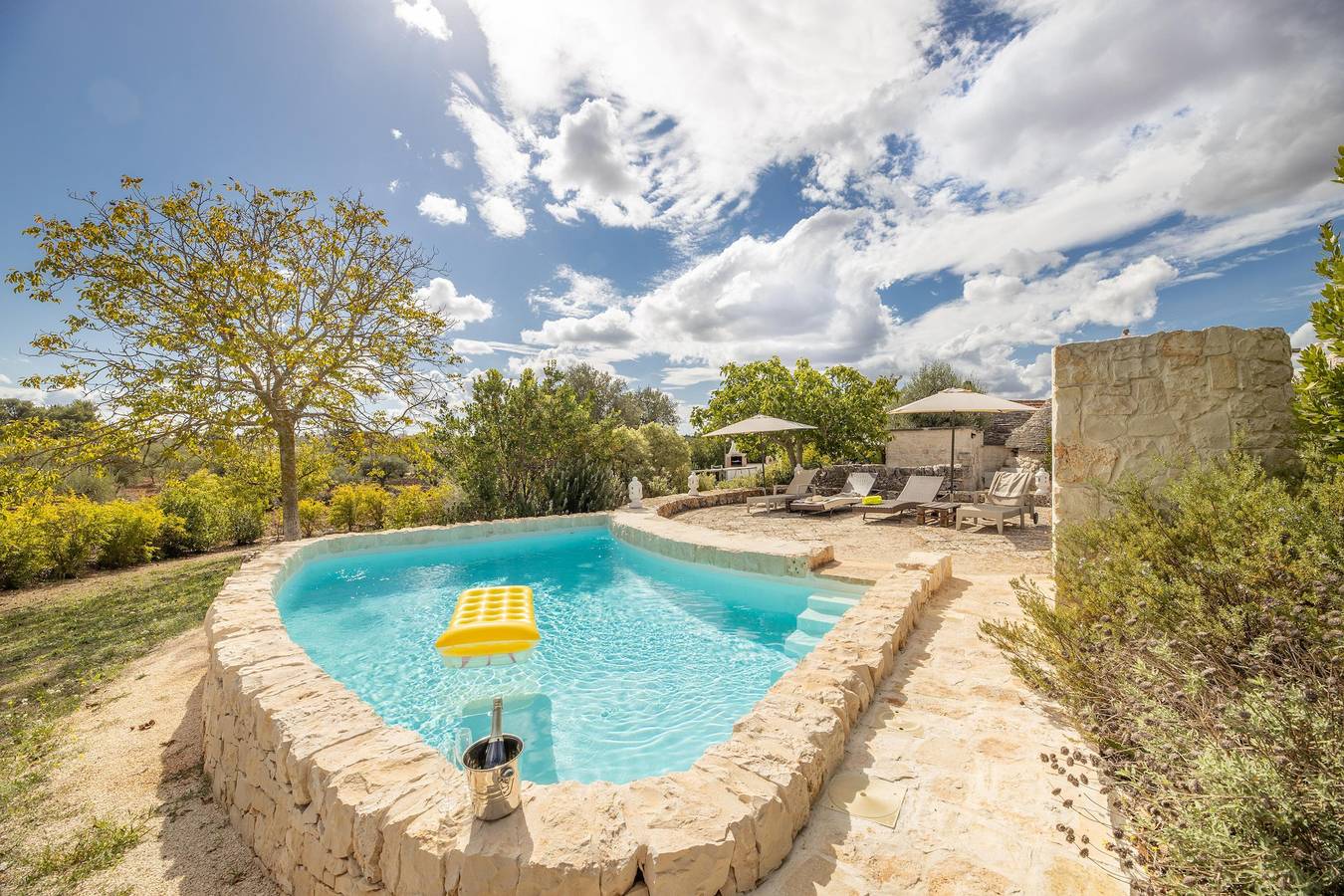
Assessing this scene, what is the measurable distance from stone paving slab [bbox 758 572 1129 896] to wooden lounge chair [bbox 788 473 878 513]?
8.22 metres

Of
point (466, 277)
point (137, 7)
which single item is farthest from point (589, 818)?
point (466, 277)

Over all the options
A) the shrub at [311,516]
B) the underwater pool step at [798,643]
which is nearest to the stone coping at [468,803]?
the underwater pool step at [798,643]

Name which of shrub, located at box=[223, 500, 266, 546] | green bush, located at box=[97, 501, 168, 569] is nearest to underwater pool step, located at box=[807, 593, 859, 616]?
shrub, located at box=[223, 500, 266, 546]

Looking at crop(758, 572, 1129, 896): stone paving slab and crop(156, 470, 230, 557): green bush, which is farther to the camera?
crop(156, 470, 230, 557): green bush

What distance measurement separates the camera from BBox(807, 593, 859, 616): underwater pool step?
6.00m

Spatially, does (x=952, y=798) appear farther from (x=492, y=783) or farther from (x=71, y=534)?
(x=71, y=534)

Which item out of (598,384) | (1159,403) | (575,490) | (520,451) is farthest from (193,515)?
(598,384)

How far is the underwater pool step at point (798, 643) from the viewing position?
5320mm

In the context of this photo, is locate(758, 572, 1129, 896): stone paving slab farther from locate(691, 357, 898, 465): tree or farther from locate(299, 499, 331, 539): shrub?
locate(691, 357, 898, 465): tree

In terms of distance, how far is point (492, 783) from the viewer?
1.89 metres

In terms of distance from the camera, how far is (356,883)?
2012 mm

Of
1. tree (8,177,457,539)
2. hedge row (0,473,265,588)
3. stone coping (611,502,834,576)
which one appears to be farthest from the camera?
tree (8,177,457,539)

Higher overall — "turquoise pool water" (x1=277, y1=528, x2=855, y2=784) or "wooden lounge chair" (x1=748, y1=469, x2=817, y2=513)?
"wooden lounge chair" (x1=748, y1=469, x2=817, y2=513)

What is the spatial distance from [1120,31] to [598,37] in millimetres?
6456
